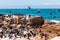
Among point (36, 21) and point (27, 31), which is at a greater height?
point (27, 31)

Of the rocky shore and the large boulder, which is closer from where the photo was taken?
the rocky shore

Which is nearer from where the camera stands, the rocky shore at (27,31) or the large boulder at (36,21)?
the rocky shore at (27,31)

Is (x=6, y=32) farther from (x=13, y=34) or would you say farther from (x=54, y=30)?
(x=54, y=30)

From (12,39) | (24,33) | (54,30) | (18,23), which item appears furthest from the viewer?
(18,23)

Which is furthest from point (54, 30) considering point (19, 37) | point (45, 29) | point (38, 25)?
point (19, 37)

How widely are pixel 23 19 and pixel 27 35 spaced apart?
565cm

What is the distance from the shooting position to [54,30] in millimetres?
21016

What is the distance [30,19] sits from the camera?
918 inches

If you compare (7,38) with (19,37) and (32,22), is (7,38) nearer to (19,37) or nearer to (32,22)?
(19,37)

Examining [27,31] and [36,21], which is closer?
[27,31]

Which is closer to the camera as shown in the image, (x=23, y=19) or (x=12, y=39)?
(x=12, y=39)

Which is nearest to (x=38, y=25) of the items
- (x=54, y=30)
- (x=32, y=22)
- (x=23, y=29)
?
(x=32, y=22)

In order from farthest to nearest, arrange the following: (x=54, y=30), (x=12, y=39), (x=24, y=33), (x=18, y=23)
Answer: (x=18, y=23), (x=54, y=30), (x=24, y=33), (x=12, y=39)

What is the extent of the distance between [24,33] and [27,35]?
1.55 ft
